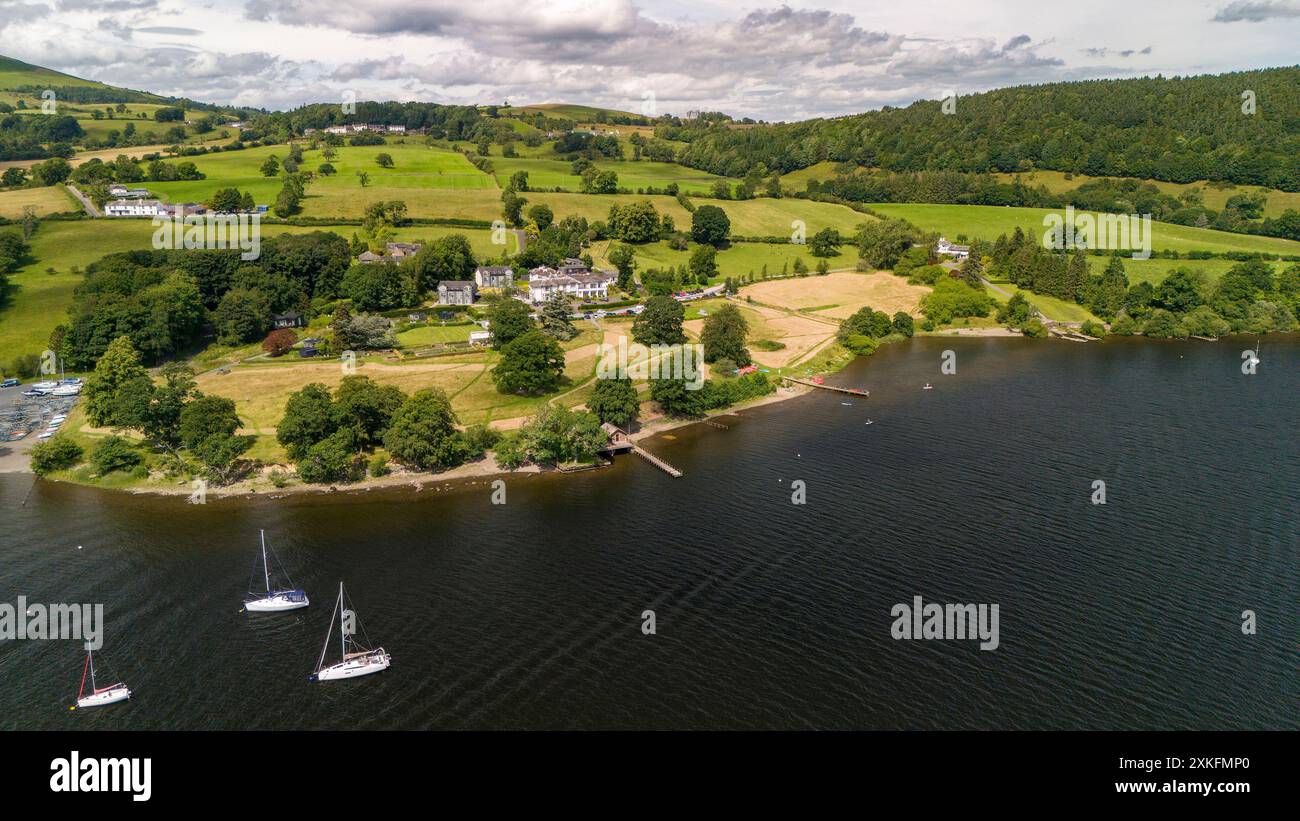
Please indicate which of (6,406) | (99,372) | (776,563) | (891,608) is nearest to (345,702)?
(776,563)

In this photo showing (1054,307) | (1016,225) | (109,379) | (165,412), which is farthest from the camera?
(1016,225)

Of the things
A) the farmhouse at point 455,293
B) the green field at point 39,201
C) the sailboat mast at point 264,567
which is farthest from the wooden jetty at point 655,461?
the green field at point 39,201

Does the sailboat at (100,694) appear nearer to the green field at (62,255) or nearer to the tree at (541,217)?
the green field at (62,255)

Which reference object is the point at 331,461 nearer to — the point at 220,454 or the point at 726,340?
the point at 220,454

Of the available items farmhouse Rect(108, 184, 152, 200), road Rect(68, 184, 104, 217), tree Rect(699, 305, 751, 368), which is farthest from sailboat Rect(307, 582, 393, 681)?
farmhouse Rect(108, 184, 152, 200)

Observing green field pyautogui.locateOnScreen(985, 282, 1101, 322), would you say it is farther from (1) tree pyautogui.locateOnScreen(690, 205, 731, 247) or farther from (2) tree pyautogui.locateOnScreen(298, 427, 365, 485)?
(2) tree pyautogui.locateOnScreen(298, 427, 365, 485)

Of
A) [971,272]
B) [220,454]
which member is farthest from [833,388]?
[220,454]
